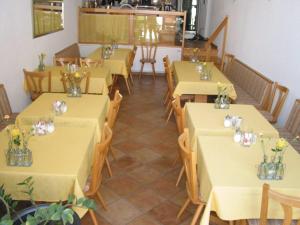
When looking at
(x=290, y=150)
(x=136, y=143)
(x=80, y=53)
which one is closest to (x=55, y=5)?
(x=80, y=53)

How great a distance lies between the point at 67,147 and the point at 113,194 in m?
0.81

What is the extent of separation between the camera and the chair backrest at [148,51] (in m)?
7.08

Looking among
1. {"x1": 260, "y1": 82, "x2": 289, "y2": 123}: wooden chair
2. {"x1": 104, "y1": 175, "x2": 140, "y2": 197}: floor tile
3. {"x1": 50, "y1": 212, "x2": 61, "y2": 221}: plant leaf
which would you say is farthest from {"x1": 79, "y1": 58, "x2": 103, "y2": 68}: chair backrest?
{"x1": 50, "y1": 212, "x2": 61, "y2": 221}: plant leaf

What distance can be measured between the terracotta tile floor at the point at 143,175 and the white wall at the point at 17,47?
1337mm

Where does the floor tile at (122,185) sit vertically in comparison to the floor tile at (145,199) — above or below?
above

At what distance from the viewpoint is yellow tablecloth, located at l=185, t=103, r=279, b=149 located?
8.80 ft

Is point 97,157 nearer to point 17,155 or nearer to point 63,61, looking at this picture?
point 17,155

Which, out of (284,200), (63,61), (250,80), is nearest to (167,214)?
(284,200)

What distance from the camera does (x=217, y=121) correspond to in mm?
2857

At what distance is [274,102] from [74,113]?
2702 mm

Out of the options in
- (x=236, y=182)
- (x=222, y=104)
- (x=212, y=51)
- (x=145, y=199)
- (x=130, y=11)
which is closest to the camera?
(x=236, y=182)

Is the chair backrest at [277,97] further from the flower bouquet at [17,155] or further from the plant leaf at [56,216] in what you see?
the plant leaf at [56,216]

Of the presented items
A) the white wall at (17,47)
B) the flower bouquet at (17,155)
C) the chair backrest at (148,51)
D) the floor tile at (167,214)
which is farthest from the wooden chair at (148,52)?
the flower bouquet at (17,155)

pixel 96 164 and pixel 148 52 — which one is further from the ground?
pixel 148 52
